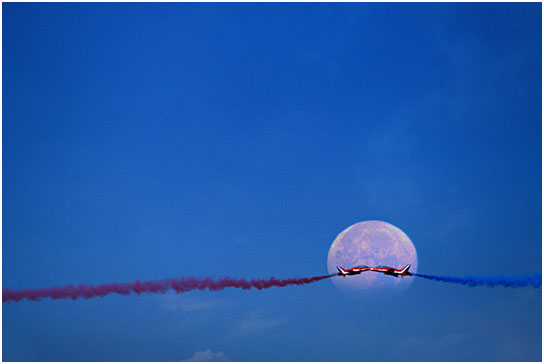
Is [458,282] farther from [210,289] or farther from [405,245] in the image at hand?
[210,289]

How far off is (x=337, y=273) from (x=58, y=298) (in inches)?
1281

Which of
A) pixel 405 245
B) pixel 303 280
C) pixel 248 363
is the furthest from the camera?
pixel 405 245

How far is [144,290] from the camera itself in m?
88.8

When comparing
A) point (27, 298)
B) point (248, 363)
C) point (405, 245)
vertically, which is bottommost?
point (248, 363)

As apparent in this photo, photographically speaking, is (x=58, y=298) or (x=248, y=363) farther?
(x=58, y=298)

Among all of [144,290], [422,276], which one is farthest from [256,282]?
[422,276]

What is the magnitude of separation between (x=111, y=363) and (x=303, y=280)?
2938cm

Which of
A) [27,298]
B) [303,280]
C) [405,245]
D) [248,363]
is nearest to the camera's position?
[248,363]

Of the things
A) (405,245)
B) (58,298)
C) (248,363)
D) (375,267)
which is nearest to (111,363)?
(248,363)

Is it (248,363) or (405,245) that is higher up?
(405,245)

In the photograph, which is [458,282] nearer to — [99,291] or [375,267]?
[375,267]

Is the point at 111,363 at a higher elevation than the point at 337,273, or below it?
below

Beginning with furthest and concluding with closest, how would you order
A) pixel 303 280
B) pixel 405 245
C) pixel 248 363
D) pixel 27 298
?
pixel 405 245, pixel 303 280, pixel 27 298, pixel 248 363

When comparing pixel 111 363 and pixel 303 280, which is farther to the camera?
pixel 303 280
